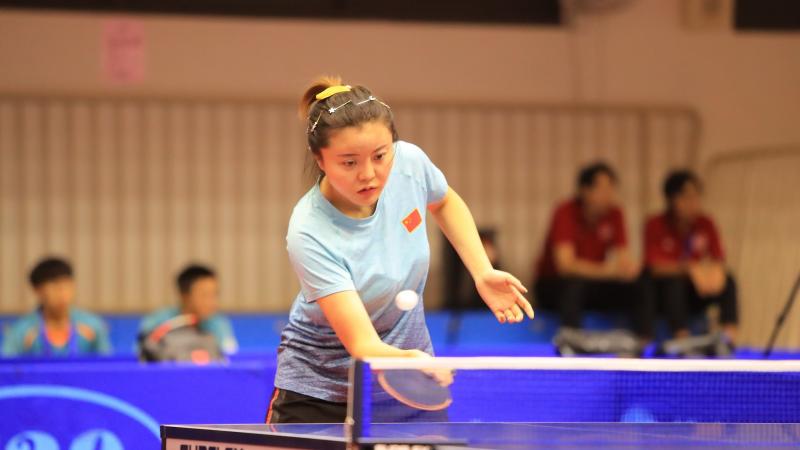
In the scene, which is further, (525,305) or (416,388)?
(525,305)

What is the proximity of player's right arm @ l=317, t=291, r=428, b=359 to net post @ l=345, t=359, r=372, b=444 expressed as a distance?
9.1 inches

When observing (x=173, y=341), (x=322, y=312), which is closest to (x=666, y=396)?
(x=322, y=312)

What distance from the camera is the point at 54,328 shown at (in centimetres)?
681

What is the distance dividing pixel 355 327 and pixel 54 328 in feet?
14.9

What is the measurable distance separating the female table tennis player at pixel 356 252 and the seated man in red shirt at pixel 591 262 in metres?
4.72

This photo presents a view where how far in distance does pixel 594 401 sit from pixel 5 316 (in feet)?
19.4

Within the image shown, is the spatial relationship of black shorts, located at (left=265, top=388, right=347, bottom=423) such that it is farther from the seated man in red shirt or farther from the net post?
the seated man in red shirt

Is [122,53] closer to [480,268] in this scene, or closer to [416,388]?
[480,268]

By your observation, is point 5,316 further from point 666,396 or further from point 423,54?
point 666,396

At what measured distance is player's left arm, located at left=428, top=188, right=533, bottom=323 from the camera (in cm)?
294

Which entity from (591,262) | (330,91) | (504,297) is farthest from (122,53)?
(504,297)

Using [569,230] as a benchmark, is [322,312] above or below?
above

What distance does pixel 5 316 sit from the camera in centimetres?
821

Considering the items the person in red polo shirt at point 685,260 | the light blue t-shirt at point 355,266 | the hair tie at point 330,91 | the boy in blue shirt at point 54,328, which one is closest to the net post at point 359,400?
the light blue t-shirt at point 355,266
